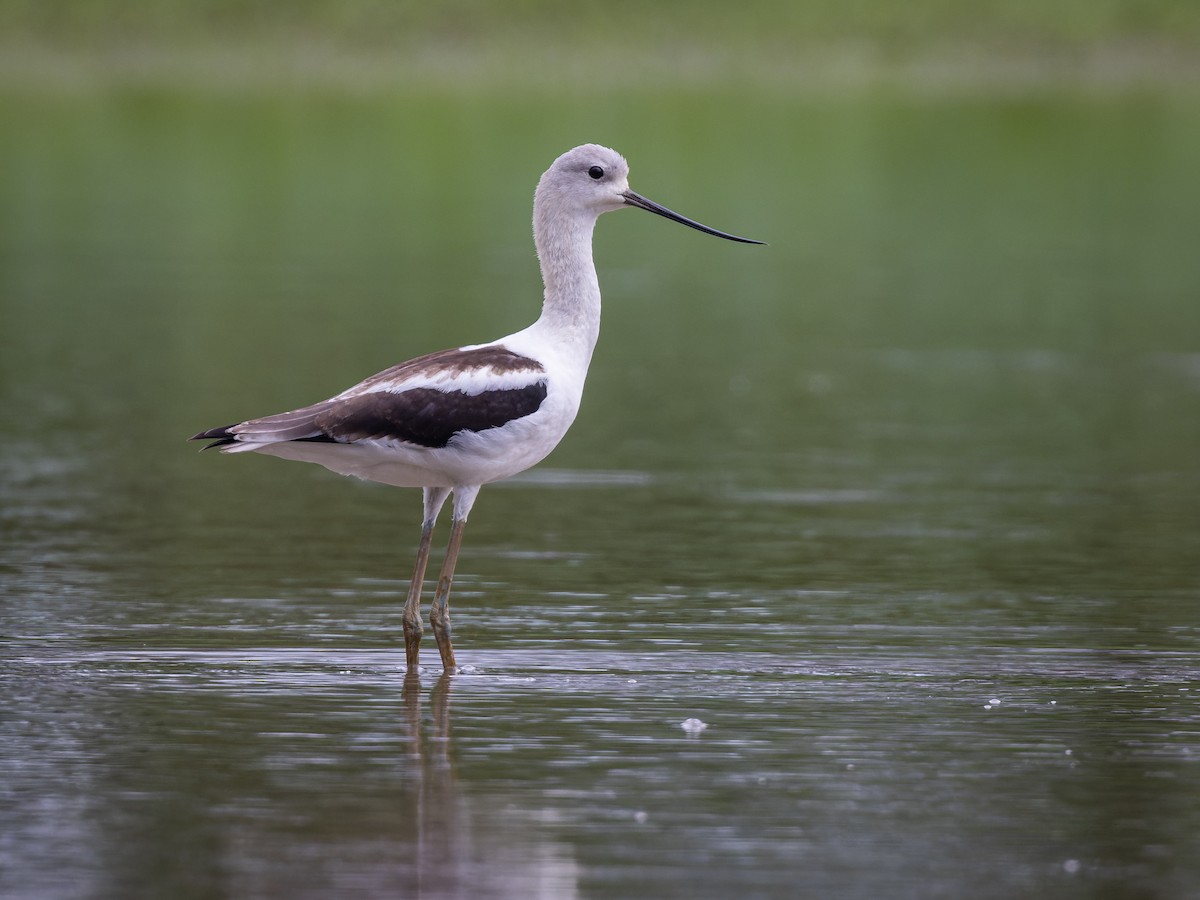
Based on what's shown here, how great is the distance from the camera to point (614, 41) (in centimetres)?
10094

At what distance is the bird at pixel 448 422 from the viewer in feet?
31.3

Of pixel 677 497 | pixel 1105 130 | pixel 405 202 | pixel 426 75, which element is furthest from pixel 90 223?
pixel 426 75

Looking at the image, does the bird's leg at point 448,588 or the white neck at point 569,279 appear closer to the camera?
the bird's leg at point 448,588

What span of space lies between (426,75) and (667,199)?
150 feet

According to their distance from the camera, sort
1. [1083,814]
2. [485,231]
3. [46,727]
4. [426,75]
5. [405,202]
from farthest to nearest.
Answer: [426,75], [405,202], [485,231], [46,727], [1083,814]

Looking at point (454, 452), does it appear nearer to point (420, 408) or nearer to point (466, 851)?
point (420, 408)

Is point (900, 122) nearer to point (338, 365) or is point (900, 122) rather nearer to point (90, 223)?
point (90, 223)

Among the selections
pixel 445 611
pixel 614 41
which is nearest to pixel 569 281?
pixel 445 611

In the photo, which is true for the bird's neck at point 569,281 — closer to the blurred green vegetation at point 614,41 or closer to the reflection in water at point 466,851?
the reflection in water at point 466,851

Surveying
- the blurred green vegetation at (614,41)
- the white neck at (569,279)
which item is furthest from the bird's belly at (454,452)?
the blurred green vegetation at (614,41)

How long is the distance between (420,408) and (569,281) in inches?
40.3

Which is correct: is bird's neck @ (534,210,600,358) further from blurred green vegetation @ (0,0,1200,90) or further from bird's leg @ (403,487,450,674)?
→ blurred green vegetation @ (0,0,1200,90)

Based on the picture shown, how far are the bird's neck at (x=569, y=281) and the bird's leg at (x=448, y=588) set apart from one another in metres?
0.77

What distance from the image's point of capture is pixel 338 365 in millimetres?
21172
